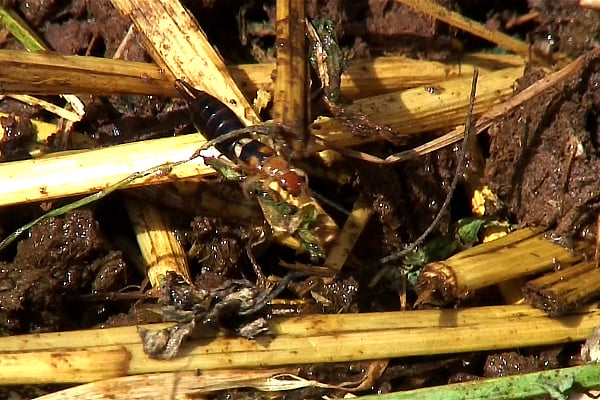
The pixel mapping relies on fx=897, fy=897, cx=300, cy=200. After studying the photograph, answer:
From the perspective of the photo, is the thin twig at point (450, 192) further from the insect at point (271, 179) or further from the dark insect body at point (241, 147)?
the dark insect body at point (241, 147)

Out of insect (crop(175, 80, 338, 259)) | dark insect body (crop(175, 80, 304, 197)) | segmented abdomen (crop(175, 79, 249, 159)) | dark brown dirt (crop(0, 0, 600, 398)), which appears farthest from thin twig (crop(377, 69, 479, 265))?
segmented abdomen (crop(175, 79, 249, 159))

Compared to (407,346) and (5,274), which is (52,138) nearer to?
(5,274)

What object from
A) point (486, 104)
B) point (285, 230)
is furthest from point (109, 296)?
point (486, 104)

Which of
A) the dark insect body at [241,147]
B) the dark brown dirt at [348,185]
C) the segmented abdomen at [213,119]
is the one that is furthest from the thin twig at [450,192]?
the segmented abdomen at [213,119]

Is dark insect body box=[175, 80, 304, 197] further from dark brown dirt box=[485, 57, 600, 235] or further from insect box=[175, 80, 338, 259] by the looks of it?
dark brown dirt box=[485, 57, 600, 235]

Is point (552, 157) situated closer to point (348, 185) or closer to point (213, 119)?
point (348, 185)

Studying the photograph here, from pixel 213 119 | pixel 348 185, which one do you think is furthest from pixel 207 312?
pixel 348 185
